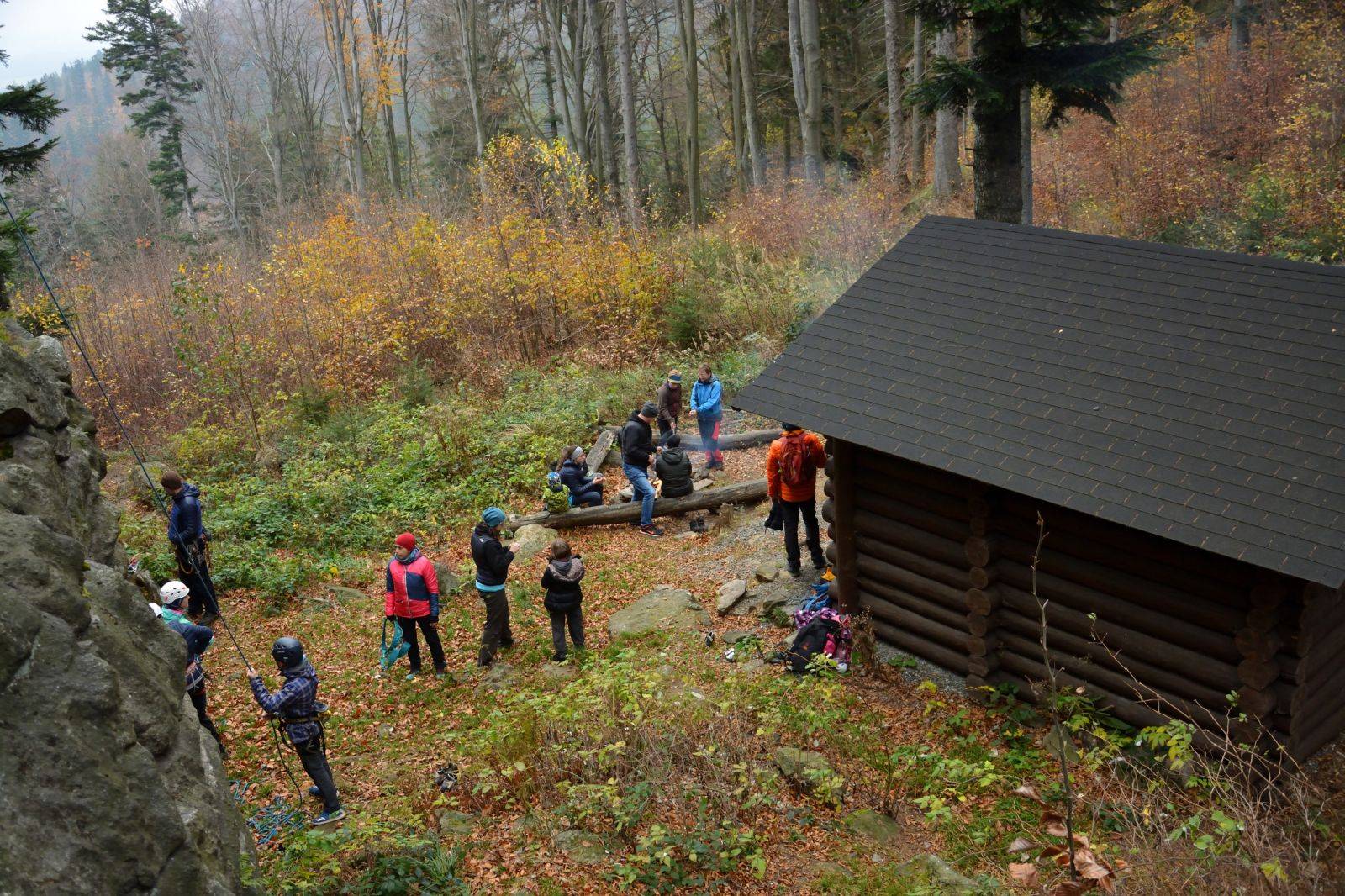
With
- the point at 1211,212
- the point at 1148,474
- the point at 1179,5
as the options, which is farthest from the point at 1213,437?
the point at 1179,5

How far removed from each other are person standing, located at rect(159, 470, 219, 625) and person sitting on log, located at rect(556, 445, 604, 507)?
5.14 m

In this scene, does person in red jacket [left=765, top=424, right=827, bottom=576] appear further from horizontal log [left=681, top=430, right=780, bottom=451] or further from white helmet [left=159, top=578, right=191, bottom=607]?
white helmet [left=159, top=578, right=191, bottom=607]

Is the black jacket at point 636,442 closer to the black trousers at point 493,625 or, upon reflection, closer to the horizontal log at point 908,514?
the black trousers at point 493,625

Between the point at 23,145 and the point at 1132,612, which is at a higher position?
the point at 23,145

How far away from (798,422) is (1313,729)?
5.11 metres

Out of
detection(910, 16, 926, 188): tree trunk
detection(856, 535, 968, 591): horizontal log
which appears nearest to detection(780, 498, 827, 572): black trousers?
detection(856, 535, 968, 591): horizontal log

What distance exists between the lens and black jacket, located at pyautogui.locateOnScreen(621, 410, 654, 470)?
44.8ft

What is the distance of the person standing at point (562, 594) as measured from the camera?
9.84 meters

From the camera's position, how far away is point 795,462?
11094 mm

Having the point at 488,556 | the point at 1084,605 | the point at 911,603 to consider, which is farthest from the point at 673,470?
the point at 1084,605

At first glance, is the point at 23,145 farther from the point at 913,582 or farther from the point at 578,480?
the point at 913,582

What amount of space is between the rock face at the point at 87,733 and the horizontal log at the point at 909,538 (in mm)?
6509

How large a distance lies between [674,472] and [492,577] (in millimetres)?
4587

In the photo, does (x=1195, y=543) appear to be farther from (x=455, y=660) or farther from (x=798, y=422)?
(x=455, y=660)
